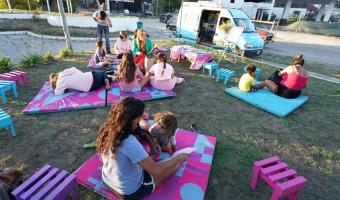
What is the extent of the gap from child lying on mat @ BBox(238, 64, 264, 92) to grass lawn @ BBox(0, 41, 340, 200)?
0.52 m

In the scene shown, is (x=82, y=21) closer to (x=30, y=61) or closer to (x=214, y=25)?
(x=214, y=25)

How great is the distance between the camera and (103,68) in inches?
285

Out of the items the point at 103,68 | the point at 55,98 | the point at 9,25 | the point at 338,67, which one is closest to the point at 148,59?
the point at 103,68

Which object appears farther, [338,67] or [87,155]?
[338,67]

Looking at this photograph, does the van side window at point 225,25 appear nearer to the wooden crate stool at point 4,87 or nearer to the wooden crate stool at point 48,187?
the wooden crate stool at point 4,87

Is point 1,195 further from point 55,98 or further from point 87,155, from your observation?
point 55,98

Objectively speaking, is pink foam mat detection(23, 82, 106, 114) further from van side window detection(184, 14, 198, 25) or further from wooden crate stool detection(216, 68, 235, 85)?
van side window detection(184, 14, 198, 25)

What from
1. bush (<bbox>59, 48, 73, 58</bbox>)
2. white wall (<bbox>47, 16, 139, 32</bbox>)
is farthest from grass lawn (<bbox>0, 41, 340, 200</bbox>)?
white wall (<bbox>47, 16, 139, 32</bbox>)

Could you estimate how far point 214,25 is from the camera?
40.1 ft

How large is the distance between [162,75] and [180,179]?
10.3 feet

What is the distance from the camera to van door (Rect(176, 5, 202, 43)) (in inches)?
463

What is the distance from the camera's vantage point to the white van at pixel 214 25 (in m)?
9.86

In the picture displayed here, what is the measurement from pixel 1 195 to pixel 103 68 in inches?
223

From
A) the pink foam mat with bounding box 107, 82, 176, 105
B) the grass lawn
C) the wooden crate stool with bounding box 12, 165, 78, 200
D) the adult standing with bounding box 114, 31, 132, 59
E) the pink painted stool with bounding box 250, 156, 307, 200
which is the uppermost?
the adult standing with bounding box 114, 31, 132, 59
